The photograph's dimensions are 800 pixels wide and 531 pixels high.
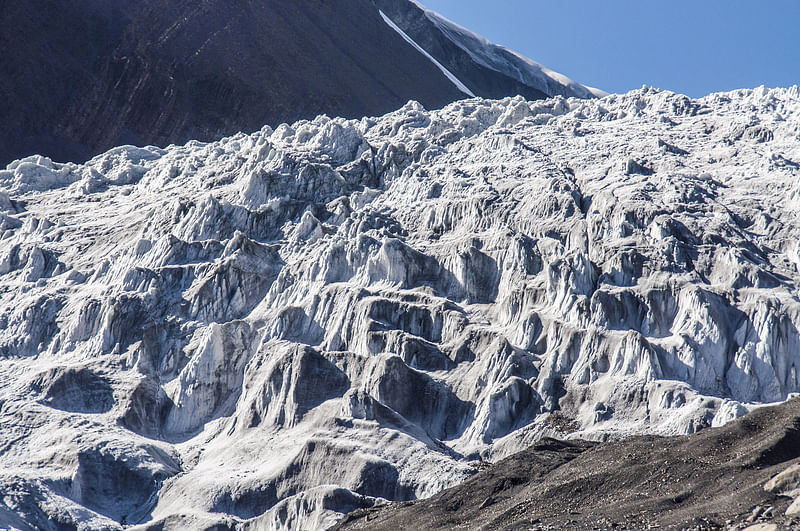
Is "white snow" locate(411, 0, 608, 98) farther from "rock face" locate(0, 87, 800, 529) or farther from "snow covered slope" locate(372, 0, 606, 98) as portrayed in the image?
"rock face" locate(0, 87, 800, 529)

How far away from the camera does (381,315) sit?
59.6 meters

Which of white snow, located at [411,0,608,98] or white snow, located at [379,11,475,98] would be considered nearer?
white snow, located at [379,11,475,98]

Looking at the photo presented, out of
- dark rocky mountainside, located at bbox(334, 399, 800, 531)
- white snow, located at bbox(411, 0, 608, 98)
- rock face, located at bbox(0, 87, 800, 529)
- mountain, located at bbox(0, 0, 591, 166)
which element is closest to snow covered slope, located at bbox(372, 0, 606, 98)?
white snow, located at bbox(411, 0, 608, 98)

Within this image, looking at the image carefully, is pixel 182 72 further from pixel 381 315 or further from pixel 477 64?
pixel 381 315

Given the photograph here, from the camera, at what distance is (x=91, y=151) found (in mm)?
137375

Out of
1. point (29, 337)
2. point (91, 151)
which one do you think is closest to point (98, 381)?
point (29, 337)

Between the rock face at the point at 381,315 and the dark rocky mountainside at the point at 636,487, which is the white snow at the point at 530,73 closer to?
the rock face at the point at 381,315

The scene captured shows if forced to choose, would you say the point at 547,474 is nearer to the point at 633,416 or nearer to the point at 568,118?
the point at 633,416

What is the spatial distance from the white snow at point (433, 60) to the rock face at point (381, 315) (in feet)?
288

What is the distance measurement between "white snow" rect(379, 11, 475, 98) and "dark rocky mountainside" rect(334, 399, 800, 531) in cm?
12855

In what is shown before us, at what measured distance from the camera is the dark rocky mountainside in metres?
31.3

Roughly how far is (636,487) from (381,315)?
25276 mm

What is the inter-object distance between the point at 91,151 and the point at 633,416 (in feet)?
348

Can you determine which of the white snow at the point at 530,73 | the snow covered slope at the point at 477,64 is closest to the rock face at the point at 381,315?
the snow covered slope at the point at 477,64
